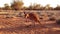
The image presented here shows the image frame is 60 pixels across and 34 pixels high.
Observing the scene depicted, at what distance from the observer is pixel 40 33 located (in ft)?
51.3

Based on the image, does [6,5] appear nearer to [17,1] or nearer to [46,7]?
[17,1]

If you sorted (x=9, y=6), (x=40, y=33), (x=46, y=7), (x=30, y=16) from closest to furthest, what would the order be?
1. (x=40, y=33)
2. (x=30, y=16)
3. (x=46, y=7)
4. (x=9, y=6)

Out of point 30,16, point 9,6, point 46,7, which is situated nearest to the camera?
point 30,16

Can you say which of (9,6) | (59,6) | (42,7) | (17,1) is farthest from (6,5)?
(59,6)

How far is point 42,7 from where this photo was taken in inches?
1773

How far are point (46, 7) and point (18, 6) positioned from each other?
6.45 metres

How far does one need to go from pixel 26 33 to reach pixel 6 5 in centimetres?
3278

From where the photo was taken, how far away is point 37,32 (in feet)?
52.8

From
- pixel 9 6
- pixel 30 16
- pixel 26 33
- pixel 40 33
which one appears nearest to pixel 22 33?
pixel 26 33

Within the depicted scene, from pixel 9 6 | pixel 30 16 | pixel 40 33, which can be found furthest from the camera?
pixel 9 6

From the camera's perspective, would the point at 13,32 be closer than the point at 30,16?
Yes

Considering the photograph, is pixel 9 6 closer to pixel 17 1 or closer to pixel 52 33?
pixel 17 1

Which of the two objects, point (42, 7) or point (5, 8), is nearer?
point (42, 7)

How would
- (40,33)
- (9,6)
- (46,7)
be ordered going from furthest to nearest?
(9,6), (46,7), (40,33)
